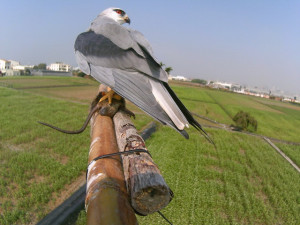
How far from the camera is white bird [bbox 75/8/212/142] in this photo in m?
1.59

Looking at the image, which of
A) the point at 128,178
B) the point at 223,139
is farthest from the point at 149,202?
the point at 223,139

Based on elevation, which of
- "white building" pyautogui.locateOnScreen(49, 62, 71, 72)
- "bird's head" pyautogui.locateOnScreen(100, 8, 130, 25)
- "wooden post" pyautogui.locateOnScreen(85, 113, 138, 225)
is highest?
"white building" pyautogui.locateOnScreen(49, 62, 71, 72)

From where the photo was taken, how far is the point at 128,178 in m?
1.13

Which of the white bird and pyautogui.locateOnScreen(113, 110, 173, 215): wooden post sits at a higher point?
the white bird

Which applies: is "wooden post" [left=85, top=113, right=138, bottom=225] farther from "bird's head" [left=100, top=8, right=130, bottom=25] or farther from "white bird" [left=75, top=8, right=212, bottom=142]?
"bird's head" [left=100, top=8, right=130, bottom=25]

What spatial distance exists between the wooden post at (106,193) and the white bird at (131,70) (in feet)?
1.52

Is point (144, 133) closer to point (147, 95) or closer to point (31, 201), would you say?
point (31, 201)

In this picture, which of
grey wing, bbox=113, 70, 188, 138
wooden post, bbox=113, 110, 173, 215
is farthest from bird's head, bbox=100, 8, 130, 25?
wooden post, bbox=113, 110, 173, 215

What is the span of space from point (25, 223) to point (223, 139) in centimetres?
1050

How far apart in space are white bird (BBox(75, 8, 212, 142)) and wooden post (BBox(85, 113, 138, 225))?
1.52 ft

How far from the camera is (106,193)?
0.93 metres

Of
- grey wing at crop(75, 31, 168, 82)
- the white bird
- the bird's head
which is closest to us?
the white bird

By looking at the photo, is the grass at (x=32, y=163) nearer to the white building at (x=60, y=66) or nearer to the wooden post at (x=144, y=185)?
the wooden post at (x=144, y=185)

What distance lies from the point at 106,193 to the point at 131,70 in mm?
1368
